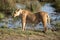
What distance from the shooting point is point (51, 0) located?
2725 centimetres

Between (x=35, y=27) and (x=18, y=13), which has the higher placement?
(x=18, y=13)

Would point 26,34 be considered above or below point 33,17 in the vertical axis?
below

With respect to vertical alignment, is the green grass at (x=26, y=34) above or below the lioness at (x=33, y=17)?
below

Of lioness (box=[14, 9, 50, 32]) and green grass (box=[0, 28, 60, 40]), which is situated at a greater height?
lioness (box=[14, 9, 50, 32])

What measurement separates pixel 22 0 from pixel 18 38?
Answer: 14.3 meters

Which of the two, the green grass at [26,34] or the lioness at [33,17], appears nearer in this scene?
the green grass at [26,34]

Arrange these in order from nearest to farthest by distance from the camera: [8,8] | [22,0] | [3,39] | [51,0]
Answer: [3,39] → [8,8] → [22,0] → [51,0]

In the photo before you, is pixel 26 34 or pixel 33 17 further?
pixel 33 17

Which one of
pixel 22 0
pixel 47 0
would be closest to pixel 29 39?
pixel 22 0

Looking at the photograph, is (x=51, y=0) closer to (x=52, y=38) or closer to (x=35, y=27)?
(x=35, y=27)

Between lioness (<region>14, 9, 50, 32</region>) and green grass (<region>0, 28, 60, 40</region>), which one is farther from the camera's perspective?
lioness (<region>14, 9, 50, 32</region>)

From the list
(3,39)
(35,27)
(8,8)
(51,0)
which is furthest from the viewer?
(51,0)

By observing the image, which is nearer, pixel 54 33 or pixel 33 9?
pixel 54 33

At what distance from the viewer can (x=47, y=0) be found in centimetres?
2731
